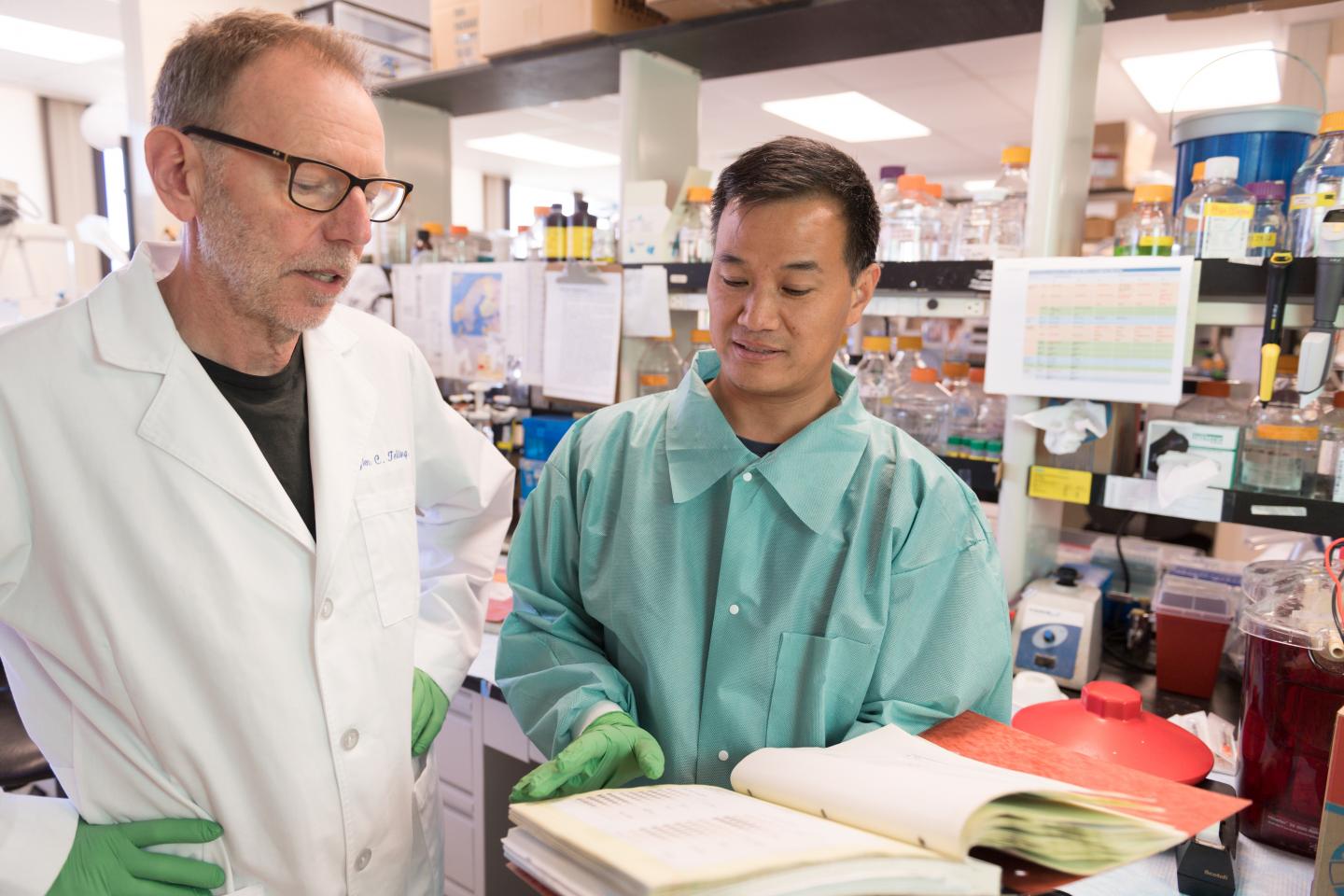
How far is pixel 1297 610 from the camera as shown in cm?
123

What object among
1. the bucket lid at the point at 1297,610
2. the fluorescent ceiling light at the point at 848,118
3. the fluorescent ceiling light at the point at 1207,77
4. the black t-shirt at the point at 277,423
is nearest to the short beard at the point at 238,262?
the black t-shirt at the point at 277,423

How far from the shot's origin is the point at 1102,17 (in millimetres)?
1656

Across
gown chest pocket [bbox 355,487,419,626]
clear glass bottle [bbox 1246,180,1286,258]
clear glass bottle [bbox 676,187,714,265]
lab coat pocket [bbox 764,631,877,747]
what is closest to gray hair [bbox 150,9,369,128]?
gown chest pocket [bbox 355,487,419,626]

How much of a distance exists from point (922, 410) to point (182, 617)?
1.57m

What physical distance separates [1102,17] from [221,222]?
1.64m

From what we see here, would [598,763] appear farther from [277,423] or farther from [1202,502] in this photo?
[1202,502]

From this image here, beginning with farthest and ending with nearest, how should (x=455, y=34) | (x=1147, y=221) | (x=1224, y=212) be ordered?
(x=455, y=34) < (x=1147, y=221) < (x=1224, y=212)

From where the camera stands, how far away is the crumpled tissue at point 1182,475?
1.48 metres

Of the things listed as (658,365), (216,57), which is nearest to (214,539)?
(216,57)

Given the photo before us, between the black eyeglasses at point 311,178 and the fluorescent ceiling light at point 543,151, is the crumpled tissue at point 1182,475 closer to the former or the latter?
the black eyeglasses at point 311,178

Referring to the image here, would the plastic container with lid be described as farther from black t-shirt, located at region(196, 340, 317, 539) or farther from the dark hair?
black t-shirt, located at region(196, 340, 317, 539)

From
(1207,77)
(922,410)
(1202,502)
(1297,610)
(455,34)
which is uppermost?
(1207,77)

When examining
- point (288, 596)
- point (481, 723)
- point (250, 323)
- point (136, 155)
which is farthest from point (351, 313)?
point (136, 155)

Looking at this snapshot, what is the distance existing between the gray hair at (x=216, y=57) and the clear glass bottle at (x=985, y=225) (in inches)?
48.5
